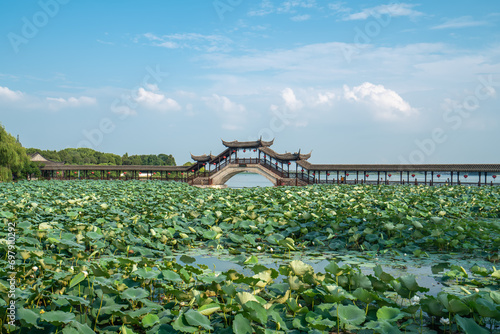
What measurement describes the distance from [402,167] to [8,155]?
25380mm

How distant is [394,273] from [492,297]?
5.44 feet

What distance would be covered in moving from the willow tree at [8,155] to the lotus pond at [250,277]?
19204 millimetres

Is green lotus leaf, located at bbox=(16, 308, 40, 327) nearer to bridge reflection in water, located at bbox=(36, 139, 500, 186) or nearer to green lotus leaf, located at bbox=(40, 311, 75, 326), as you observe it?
green lotus leaf, located at bbox=(40, 311, 75, 326)

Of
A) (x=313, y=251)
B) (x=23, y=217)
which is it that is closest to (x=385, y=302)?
(x=313, y=251)

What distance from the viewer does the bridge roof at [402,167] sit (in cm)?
2388

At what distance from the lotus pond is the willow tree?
63.0 feet

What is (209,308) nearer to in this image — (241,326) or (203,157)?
(241,326)

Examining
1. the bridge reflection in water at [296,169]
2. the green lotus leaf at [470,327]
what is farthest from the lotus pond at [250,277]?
the bridge reflection in water at [296,169]

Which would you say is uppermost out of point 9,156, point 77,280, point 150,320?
point 9,156

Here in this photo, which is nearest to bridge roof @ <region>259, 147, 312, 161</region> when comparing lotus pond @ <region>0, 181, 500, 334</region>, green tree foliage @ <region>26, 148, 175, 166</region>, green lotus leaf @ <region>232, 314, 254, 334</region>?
lotus pond @ <region>0, 181, 500, 334</region>

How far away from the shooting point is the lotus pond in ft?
7.28

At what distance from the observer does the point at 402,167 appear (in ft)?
83.6

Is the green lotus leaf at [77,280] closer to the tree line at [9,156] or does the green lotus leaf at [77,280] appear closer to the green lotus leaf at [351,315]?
the green lotus leaf at [351,315]

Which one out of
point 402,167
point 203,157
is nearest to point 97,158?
point 203,157
